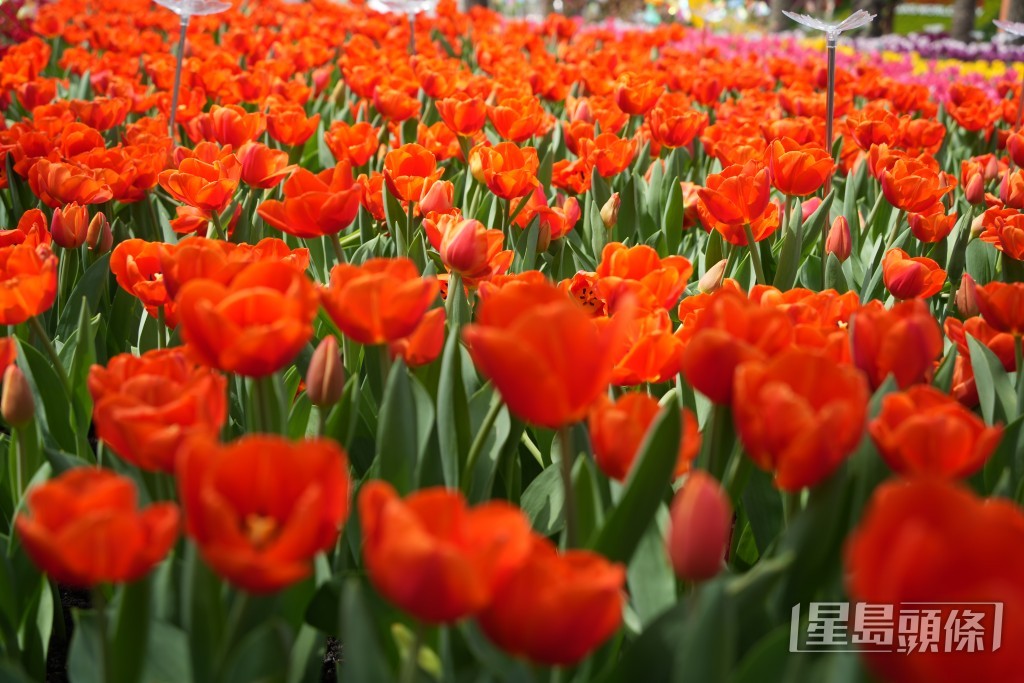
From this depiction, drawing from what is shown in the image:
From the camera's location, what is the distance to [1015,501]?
1201 millimetres

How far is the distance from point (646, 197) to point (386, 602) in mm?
1809

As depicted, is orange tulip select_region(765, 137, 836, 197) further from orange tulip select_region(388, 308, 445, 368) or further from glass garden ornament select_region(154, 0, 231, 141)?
glass garden ornament select_region(154, 0, 231, 141)

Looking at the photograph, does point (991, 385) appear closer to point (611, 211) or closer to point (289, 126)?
point (611, 211)

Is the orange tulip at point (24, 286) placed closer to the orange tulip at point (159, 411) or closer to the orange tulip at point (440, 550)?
the orange tulip at point (159, 411)

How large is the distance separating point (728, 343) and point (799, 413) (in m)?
0.11

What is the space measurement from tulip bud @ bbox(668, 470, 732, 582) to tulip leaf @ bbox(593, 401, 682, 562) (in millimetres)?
135

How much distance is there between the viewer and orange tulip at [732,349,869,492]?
2.65 ft

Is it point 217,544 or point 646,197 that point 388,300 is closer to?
point 217,544

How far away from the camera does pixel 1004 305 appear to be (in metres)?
1.35

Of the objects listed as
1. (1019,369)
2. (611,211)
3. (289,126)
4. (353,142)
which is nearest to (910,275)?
(1019,369)

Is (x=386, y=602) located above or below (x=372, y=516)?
below

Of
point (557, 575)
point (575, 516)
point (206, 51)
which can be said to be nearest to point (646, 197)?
point (575, 516)

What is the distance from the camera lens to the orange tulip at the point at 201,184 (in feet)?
5.88

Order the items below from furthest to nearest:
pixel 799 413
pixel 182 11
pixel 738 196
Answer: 1. pixel 182 11
2. pixel 738 196
3. pixel 799 413
